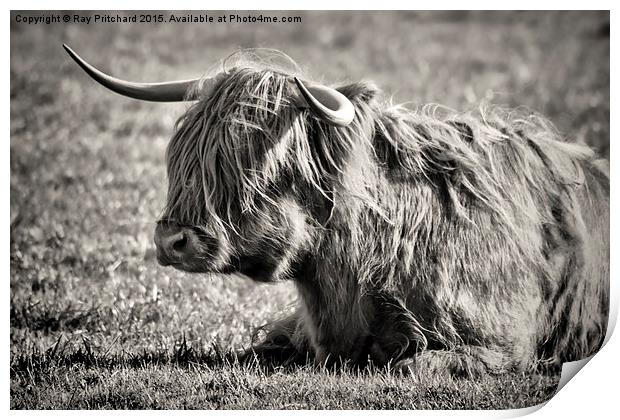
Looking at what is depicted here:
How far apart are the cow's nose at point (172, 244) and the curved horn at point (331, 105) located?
821mm

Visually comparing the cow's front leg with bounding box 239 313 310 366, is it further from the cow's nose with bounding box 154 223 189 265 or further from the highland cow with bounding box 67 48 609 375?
the cow's nose with bounding box 154 223 189 265

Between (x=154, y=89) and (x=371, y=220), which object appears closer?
(x=371, y=220)

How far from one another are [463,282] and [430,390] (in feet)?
1.73

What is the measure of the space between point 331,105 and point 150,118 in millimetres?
5853

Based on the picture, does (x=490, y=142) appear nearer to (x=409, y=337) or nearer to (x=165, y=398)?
(x=409, y=337)

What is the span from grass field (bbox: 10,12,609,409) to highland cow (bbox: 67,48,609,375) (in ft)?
0.71

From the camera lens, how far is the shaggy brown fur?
4594 mm

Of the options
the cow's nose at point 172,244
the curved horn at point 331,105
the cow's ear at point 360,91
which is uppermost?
the cow's ear at point 360,91

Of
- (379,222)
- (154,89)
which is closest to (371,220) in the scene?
(379,222)

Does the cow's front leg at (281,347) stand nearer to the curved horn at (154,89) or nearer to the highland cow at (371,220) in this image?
the highland cow at (371,220)

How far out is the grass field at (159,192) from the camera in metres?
4.81

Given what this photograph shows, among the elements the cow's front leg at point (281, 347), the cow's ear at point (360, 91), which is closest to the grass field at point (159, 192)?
the cow's front leg at point (281, 347)

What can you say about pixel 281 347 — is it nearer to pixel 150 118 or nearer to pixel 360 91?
→ pixel 360 91

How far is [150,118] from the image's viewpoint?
1014cm
